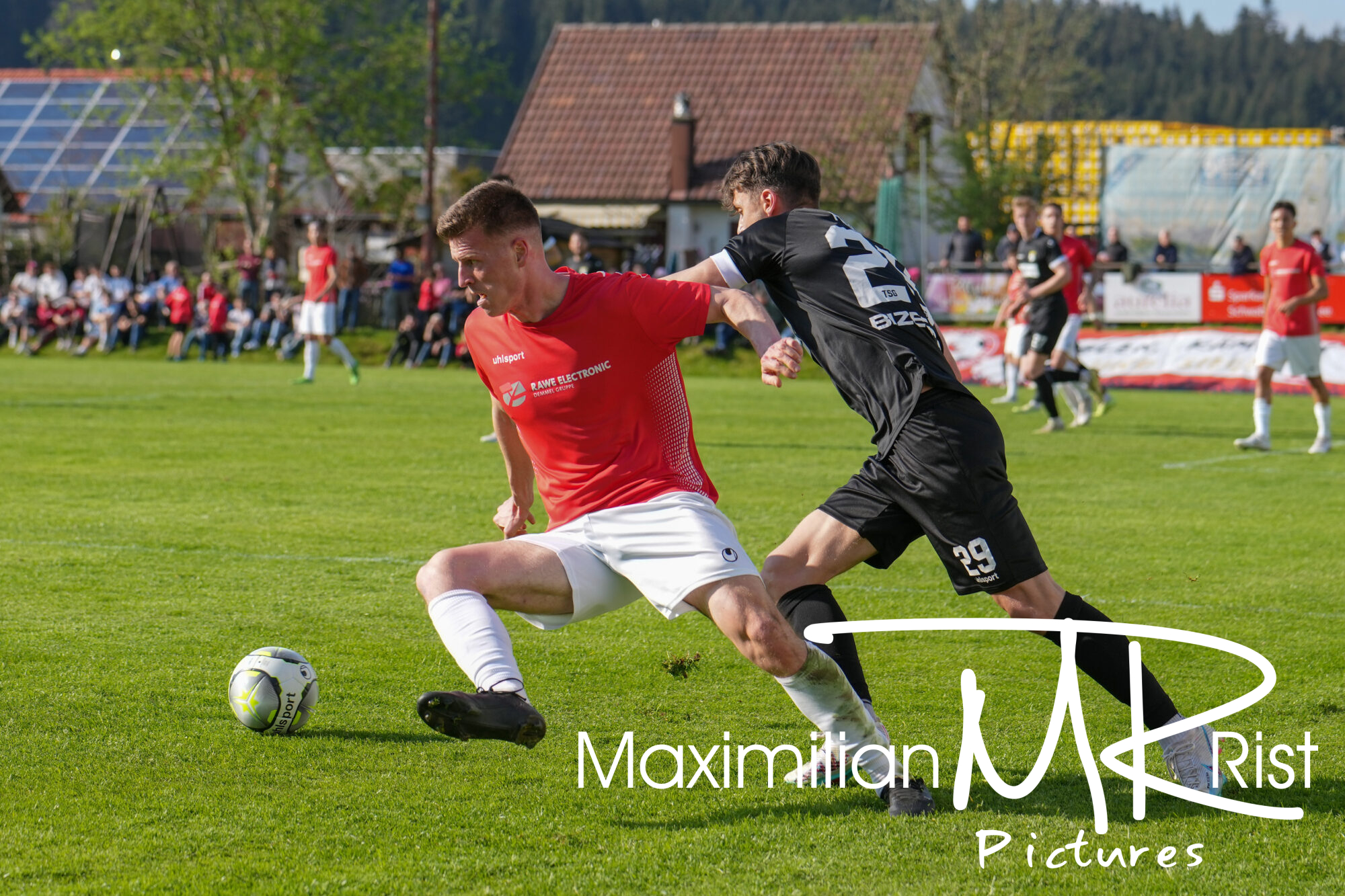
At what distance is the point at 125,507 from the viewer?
31.6 feet

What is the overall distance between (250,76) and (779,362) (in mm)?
40539

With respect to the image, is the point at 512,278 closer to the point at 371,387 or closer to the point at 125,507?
the point at 125,507

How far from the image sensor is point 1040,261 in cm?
1566

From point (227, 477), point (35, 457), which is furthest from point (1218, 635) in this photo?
point (35, 457)

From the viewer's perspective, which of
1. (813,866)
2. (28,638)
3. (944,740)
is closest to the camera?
(813,866)

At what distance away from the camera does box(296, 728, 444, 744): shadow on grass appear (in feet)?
15.6

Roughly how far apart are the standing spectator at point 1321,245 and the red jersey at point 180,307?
844 inches

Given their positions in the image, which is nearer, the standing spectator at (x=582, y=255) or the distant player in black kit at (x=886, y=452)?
the distant player in black kit at (x=886, y=452)

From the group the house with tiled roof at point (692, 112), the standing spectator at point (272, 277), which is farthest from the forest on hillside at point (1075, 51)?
the standing spectator at point (272, 277)

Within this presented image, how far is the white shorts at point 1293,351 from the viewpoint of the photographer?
1396 centimetres

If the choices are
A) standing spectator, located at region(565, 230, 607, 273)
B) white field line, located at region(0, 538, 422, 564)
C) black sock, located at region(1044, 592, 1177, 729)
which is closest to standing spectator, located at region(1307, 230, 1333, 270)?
standing spectator, located at region(565, 230, 607, 273)

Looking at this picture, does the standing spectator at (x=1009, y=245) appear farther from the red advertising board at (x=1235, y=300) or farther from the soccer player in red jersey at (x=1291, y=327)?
the soccer player in red jersey at (x=1291, y=327)

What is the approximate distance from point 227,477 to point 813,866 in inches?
328

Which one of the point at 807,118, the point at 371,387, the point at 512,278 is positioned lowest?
the point at 371,387
